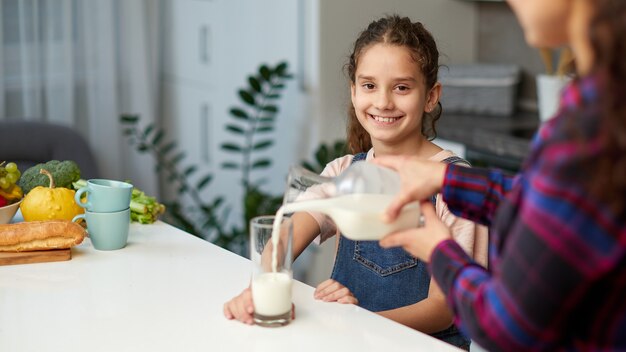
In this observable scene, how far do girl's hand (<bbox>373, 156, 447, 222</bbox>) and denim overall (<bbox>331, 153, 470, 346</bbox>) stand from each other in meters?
0.52

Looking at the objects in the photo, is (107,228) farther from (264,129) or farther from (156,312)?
(264,129)

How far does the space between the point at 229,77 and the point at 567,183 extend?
3104mm

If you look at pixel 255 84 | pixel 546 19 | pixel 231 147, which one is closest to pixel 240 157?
pixel 231 147

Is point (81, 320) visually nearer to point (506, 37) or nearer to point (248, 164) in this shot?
point (248, 164)

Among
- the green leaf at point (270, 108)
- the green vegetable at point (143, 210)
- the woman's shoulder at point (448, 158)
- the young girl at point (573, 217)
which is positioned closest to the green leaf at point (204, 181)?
the green leaf at point (270, 108)

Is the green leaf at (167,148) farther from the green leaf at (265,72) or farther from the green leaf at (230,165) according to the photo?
the green leaf at (265,72)

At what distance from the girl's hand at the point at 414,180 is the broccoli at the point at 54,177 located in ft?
3.22

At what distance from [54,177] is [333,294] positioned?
32.0 inches

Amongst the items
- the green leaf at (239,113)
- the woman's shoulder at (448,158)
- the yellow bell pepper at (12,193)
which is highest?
the woman's shoulder at (448,158)

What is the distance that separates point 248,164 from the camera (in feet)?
12.0

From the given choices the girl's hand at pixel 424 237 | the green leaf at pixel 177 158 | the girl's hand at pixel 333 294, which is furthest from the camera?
the green leaf at pixel 177 158

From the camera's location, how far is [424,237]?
1186mm

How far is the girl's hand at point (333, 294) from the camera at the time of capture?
157 centimetres

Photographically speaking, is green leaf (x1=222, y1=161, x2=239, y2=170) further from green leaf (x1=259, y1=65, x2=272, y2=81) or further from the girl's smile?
the girl's smile
